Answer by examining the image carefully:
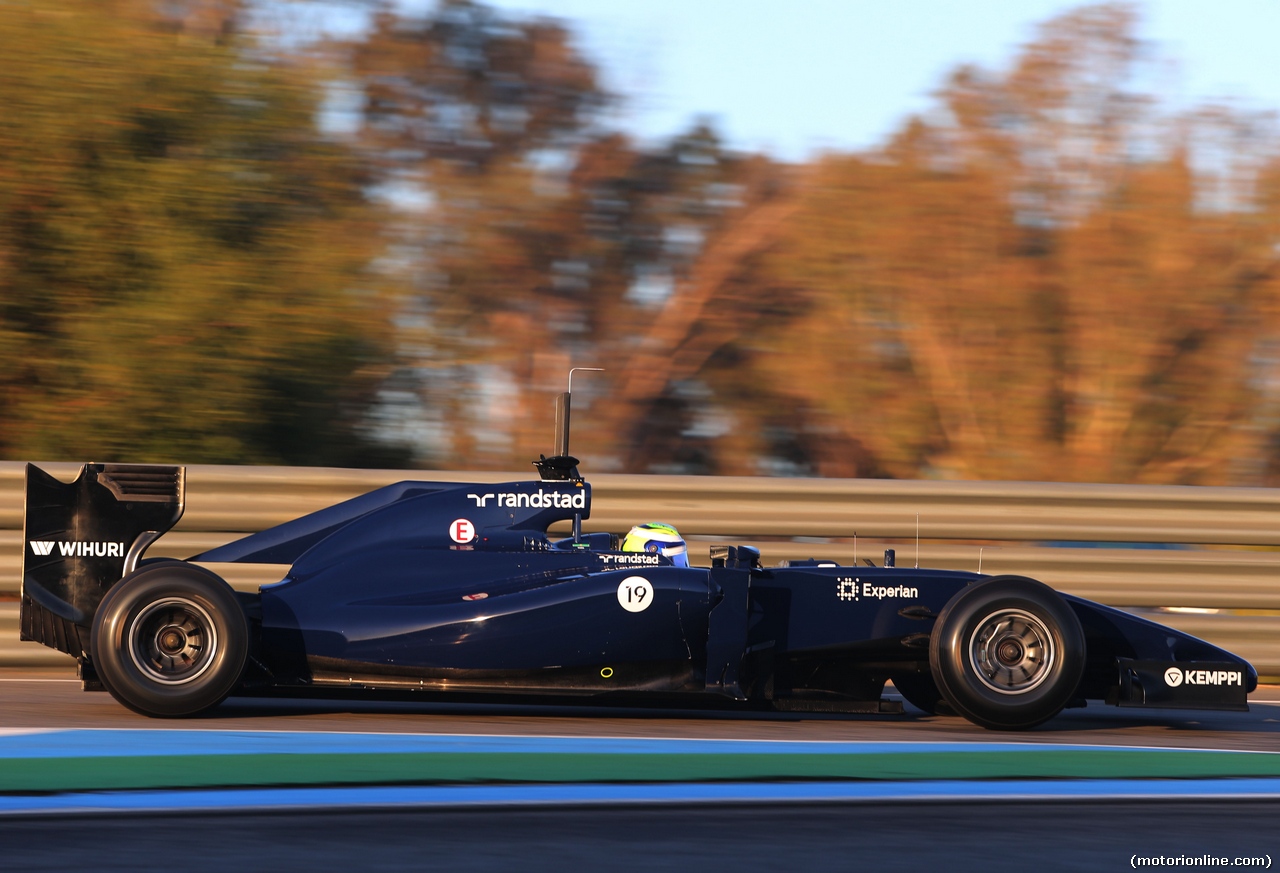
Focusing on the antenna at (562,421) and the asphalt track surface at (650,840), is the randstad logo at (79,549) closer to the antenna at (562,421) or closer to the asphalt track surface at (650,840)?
the antenna at (562,421)

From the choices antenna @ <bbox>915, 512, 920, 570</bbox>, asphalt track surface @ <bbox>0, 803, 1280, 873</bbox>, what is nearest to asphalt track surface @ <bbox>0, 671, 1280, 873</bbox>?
asphalt track surface @ <bbox>0, 803, 1280, 873</bbox>

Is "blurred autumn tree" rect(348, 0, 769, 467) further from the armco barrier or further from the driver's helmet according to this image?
the driver's helmet

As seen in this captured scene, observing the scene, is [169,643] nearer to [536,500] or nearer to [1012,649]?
[536,500]

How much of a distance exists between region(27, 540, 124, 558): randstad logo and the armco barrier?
57.1 inches

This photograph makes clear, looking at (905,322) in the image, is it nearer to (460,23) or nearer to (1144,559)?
(1144,559)

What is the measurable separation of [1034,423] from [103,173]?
6.80 meters

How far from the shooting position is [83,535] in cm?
628

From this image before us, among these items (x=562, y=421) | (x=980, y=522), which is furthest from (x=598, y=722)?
(x=980, y=522)

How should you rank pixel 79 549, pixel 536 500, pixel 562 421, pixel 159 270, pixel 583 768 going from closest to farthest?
pixel 583 768 < pixel 79 549 < pixel 536 500 < pixel 562 421 < pixel 159 270

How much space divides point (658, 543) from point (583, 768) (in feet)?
5.72

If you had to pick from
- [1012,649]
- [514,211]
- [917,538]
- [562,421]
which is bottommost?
[1012,649]

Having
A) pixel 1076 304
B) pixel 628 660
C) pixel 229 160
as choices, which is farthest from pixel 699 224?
pixel 628 660

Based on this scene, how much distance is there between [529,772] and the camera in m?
4.79

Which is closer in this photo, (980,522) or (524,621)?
(524,621)
